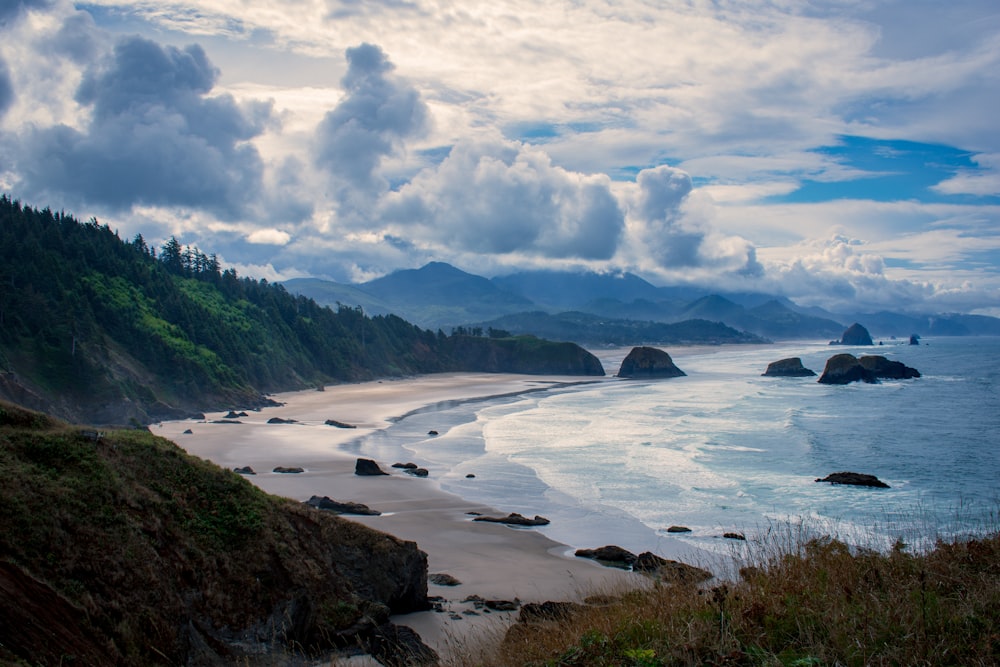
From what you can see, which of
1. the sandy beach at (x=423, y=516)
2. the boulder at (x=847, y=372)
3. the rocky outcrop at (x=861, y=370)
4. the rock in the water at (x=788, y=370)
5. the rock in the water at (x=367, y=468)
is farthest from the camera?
the rock in the water at (x=788, y=370)

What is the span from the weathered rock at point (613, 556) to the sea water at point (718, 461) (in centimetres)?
117

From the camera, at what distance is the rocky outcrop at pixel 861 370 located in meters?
77.9

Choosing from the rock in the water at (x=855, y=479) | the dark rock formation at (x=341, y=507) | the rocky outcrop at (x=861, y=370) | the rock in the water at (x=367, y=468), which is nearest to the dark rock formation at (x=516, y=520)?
the dark rock formation at (x=341, y=507)

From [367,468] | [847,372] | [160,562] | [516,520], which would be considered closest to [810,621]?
[160,562]

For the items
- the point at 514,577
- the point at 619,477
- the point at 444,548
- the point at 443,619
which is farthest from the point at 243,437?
the point at 443,619

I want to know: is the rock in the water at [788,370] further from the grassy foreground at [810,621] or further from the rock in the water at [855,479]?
the grassy foreground at [810,621]

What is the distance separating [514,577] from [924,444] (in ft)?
96.1

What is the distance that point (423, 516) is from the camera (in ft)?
71.5

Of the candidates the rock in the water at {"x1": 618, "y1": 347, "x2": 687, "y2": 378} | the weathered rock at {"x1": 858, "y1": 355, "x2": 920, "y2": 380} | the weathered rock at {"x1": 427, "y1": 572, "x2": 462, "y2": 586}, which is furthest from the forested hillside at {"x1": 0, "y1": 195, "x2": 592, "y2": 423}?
the weathered rock at {"x1": 858, "y1": 355, "x2": 920, "y2": 380}

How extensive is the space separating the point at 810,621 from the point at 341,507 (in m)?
17.2

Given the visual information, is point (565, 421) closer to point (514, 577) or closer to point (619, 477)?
point (619, 477)

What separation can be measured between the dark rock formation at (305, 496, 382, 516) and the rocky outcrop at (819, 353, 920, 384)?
70.1 meters

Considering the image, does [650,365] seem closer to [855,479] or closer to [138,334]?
[138,334]

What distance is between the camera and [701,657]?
5492mm
